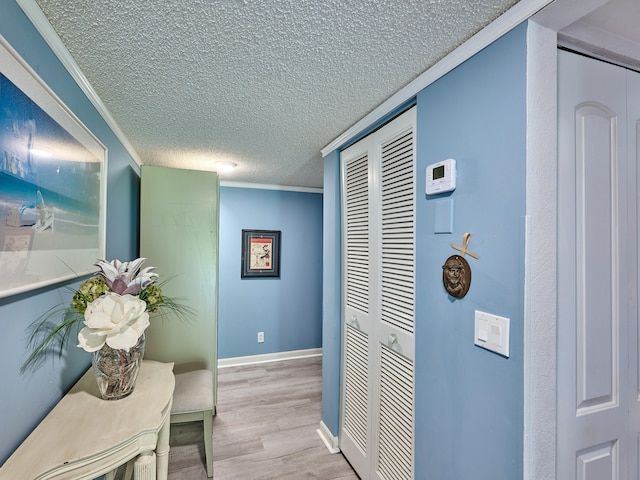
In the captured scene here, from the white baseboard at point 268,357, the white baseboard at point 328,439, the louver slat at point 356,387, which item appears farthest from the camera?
the white baseboard at point 268,357

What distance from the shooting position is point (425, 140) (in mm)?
1403

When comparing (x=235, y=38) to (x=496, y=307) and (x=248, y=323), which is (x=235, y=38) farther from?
(x=248, y=323)

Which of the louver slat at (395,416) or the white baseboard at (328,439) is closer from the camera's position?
the louver slat at (395,416)

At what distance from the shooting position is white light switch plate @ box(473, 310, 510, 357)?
100 centimetres

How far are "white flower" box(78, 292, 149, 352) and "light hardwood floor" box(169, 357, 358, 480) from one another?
4.87 feet

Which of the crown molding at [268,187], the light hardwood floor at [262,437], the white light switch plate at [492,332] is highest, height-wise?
the crown molding at [268,187]

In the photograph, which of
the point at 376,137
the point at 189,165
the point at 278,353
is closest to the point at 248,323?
the point at 278,353

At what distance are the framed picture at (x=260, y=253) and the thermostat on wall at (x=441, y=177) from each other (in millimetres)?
2878

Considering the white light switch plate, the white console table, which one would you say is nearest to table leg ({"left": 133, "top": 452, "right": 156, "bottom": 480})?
the white console table

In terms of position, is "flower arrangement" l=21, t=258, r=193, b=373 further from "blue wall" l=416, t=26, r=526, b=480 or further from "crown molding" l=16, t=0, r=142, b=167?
"blue wall" l=416, t=26, r=526, b=480

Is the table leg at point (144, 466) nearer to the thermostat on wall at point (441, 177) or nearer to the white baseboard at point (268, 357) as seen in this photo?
the thermostat on wall at point (441, 177)

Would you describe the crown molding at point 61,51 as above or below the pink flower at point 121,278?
above

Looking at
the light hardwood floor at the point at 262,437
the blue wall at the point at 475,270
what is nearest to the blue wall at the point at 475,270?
the blue wall at the point at 475,270

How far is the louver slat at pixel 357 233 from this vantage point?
1986 mm
